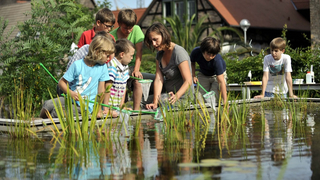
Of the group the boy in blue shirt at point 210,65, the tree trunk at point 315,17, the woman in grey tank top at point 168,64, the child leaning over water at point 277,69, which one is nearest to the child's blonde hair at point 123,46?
the woman in grey tank top at point 168,64

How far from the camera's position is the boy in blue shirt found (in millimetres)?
6430

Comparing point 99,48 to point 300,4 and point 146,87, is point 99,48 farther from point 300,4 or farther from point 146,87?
point 300,4

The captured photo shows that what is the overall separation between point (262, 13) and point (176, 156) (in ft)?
91.1

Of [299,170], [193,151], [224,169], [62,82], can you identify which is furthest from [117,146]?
[62,82]

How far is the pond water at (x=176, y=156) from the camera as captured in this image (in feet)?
8.35

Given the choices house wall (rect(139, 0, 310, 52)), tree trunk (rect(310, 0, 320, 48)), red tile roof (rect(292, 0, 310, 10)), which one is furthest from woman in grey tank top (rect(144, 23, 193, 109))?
red tile roof (rect(292, 0, 310, 10))

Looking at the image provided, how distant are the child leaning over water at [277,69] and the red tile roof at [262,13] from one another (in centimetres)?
1854

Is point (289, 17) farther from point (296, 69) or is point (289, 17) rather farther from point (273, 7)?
point (296, 69)

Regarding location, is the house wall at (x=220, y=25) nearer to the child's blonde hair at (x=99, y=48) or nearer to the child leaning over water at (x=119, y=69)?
the child leaning over water at (x=119, y=69)

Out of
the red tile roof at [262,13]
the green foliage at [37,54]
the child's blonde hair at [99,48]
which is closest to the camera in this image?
the child's blonde hair at [99,48]

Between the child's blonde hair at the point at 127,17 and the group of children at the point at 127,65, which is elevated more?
the child's blonde hair at the point at 127,17

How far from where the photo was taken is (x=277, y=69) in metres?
8.23

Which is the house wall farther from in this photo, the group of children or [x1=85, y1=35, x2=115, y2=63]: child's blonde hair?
[x1=85, y1=35, x2=115, y2=63]: child's blonde hair

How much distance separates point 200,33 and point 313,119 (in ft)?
71.4
